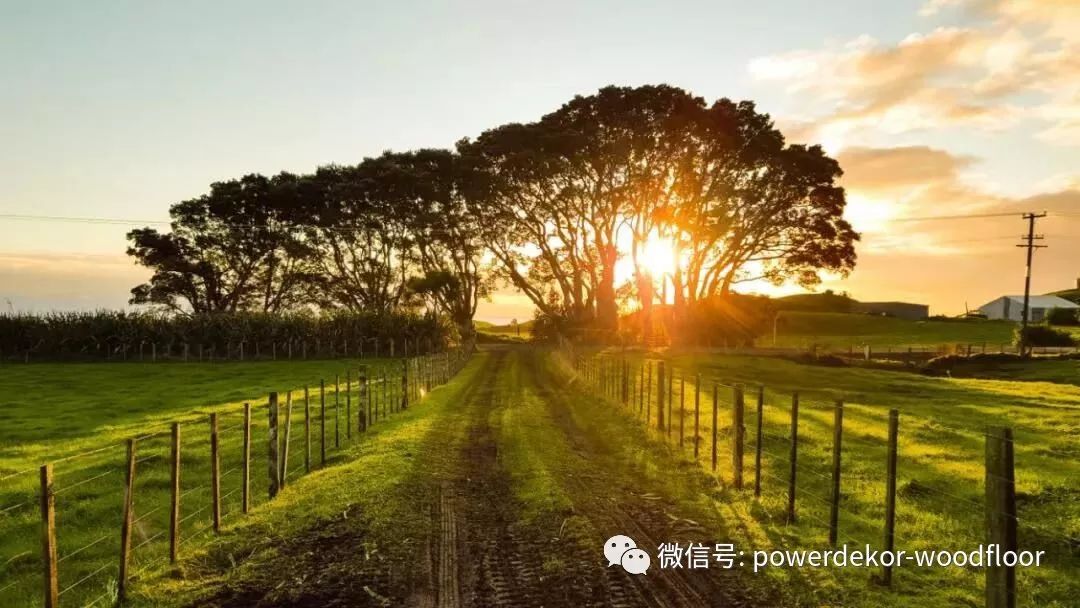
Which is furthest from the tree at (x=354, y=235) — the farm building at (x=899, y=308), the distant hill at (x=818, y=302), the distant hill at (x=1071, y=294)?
the distant hill at (x=1071, y=294)

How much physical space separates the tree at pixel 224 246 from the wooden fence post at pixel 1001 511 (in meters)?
76.3

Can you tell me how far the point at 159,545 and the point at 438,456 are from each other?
6647 mm

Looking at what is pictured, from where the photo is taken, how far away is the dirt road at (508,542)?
8578mm

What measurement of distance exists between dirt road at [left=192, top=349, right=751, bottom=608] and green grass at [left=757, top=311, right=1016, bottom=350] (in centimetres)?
8721

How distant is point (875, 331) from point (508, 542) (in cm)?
11711

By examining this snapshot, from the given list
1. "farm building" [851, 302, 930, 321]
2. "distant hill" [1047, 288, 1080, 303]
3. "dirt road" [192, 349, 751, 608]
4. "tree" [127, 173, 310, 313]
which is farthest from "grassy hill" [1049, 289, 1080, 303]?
"dirt road" [192, 349, 751, 608]

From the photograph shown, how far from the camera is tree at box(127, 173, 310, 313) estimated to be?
Result: 7788 cm

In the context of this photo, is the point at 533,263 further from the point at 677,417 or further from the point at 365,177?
the point at 677,417

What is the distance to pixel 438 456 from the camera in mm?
17594

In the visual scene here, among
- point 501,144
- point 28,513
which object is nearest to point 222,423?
point 28,513

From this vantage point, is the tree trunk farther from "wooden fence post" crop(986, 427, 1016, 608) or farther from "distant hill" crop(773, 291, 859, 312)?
"distant hill" crop(773, 291, 859, 312)

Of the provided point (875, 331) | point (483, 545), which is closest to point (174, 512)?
point (483, 545)

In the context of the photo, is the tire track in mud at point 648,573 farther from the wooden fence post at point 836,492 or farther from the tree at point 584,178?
the tree at point 584,178

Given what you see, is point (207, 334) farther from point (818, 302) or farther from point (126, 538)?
point (818, 302)
